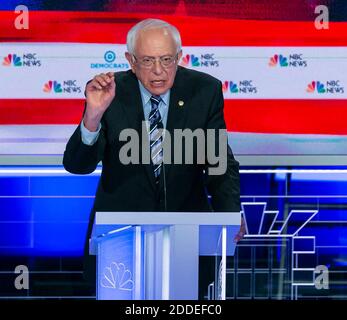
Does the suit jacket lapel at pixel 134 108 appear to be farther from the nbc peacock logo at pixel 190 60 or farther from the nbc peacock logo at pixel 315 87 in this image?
the nbc peacock logo at pixel 315 87

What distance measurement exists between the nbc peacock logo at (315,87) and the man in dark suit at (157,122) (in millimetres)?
1216

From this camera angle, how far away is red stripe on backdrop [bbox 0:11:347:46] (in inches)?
209

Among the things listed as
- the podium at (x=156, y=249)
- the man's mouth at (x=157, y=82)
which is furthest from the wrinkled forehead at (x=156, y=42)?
the podium at (x=156, y=249)

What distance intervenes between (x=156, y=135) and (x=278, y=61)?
54.1 inches

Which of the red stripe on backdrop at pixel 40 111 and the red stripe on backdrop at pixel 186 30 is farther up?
the red stripe on backdrop at pixel 186 30

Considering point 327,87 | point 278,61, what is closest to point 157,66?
point 278,61

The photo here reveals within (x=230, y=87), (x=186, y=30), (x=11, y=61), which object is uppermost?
(x=186, y=30)

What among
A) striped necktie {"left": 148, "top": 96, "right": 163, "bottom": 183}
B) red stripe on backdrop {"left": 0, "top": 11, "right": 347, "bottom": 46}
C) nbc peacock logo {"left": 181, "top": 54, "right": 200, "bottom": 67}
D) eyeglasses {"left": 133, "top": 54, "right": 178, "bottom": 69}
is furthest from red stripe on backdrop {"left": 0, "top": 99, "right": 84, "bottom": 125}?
eyeglasses {"left": 133, "top": 54, "right": 178, "bottom": 69}

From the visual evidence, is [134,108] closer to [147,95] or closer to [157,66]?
[147,95]

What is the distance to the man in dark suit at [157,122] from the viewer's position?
13.1 ft

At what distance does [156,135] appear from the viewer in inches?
162

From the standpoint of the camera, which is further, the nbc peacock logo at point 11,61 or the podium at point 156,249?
the nbc peacock logo at point 11,61
